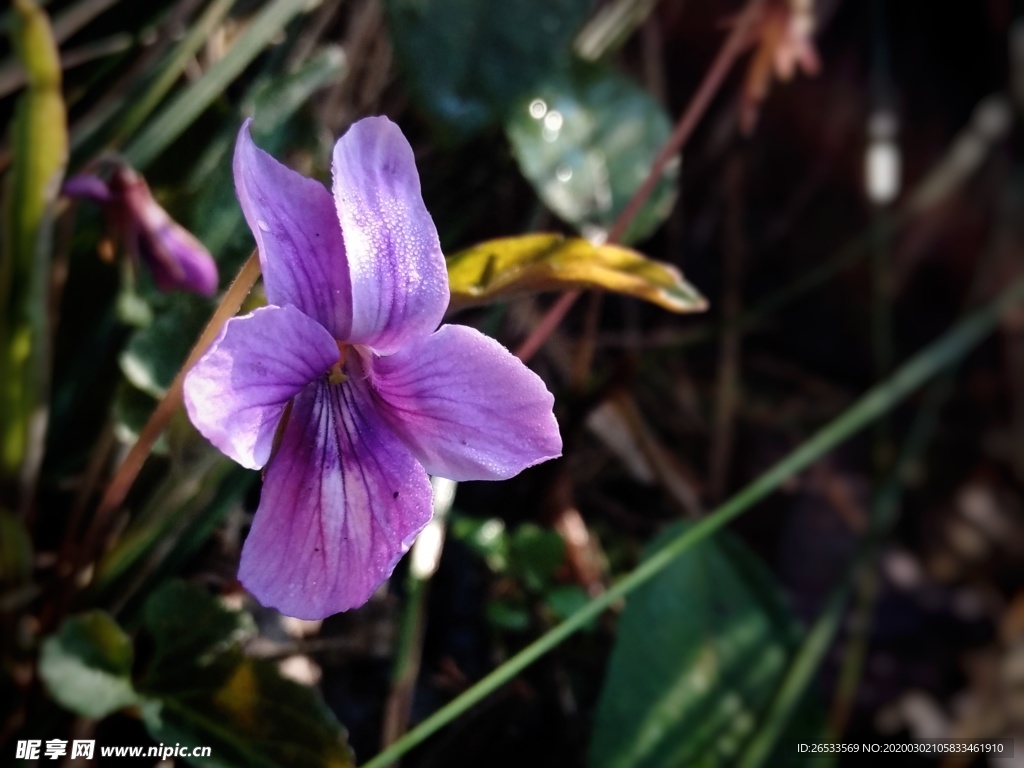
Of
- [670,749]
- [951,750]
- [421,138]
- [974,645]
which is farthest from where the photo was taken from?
[974,645]

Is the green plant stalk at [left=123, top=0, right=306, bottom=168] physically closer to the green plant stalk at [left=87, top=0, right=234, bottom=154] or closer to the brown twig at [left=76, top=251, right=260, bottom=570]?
the green plant stalk at [left=87, top=0, right=234, bottom=154]

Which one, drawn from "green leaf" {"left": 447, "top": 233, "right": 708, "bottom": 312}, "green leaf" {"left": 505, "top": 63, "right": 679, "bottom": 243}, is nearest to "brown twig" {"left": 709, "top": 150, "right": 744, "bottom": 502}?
"green leaf" {"left": 505, "top": 63, "right": 679, "bottom": 243}

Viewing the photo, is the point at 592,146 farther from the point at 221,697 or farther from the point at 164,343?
the point at 221,697

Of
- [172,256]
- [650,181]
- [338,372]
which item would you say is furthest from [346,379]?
[650,181]

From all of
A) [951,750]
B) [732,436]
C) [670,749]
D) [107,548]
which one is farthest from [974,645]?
[107,548]

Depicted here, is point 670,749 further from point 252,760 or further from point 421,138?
point 421,138

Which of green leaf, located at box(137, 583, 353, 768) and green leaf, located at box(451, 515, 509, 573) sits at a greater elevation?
green leaf, located at box(137, 583, 353, 768)

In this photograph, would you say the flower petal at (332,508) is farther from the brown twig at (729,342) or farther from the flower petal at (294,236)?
the brown twig at (729,342)
